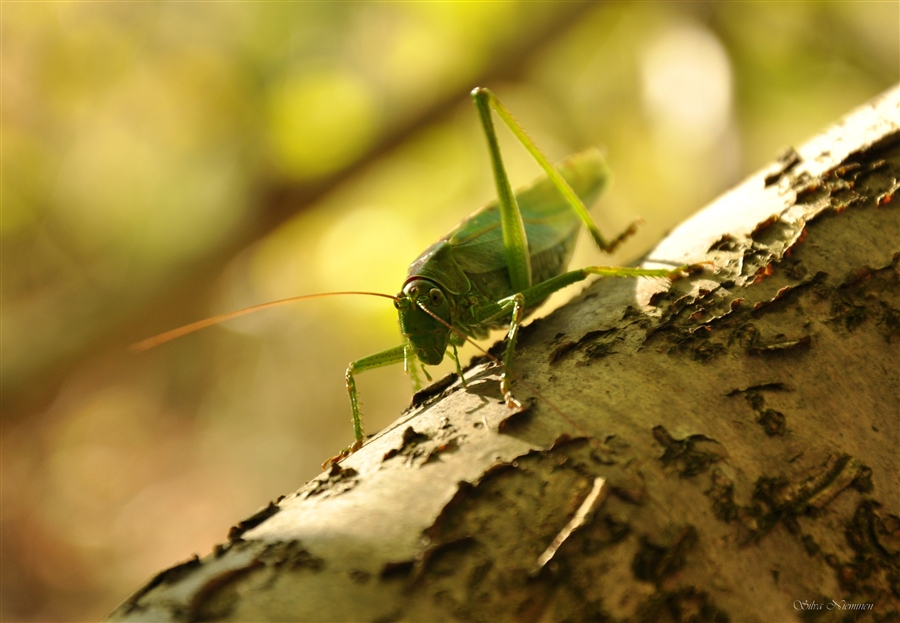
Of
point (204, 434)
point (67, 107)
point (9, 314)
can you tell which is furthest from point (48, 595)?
point (67, 107)

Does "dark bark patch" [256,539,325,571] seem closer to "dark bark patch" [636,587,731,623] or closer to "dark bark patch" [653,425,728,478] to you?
"dark bark patch" [636,587,731,623]

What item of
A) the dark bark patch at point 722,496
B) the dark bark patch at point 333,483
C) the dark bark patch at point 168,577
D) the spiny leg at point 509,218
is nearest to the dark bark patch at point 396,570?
the dark bark patch at point 333,483

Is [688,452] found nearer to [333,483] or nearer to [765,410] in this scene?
[765,410]

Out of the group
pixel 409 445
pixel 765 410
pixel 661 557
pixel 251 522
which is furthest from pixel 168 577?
pixel 765 410

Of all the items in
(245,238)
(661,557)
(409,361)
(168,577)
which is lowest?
(661,557)

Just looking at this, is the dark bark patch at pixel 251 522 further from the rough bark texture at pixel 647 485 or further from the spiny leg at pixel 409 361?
the spiny leg at pixel 409 361

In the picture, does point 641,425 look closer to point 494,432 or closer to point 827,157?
point 494,432

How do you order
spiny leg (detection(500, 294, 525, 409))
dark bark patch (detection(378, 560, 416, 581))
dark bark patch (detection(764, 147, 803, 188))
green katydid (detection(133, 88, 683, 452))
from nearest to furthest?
dark bark patch (detection(378, 560, 416, 581)) → spiny leg (detection(500, 294, 525, 409)) → dark bark patch (detection(764, 147, 803, 188)) → green katydid (detection(133, 88, 683, 452))

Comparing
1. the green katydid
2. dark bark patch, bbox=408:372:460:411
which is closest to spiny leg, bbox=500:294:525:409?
the green katydid
